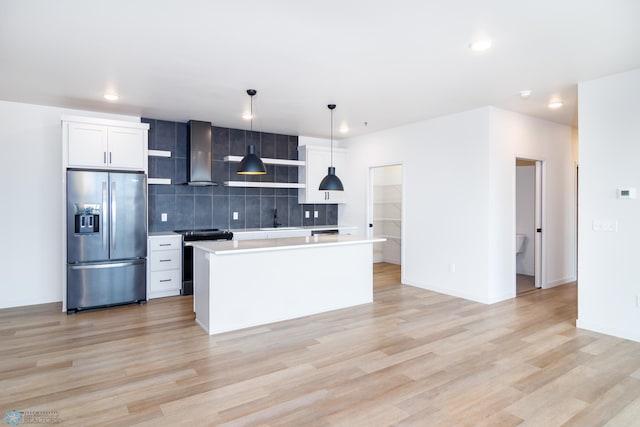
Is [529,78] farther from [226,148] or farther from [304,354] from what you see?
[226,148]

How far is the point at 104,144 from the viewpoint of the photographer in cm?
480

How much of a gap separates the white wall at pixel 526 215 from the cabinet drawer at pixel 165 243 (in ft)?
19.6

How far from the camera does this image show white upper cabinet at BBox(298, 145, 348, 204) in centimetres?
685

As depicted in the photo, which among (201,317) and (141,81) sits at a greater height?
(141,81)

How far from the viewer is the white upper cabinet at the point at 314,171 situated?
22.5ft

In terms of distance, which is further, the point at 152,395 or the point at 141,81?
the point at 141,81

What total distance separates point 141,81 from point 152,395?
10.2ft

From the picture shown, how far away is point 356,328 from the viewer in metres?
3.92

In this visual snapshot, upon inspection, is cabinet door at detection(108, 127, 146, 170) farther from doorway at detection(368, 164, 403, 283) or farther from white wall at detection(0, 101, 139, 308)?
doorway at detection(368, 164, 403, 283)

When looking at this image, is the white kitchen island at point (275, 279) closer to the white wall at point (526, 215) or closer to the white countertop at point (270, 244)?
the white countertop at point (270, 244)

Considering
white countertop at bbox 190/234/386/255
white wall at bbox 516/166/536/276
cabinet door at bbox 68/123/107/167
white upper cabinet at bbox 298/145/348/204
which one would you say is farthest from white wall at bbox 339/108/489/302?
cabinet door at bbox 68/123/107/167

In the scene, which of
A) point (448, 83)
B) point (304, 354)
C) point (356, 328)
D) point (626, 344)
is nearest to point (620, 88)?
point (448, 83)

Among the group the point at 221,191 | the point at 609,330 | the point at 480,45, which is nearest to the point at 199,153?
the point at 221,191

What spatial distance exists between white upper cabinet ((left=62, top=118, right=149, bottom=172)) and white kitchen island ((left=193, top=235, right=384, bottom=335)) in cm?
179
